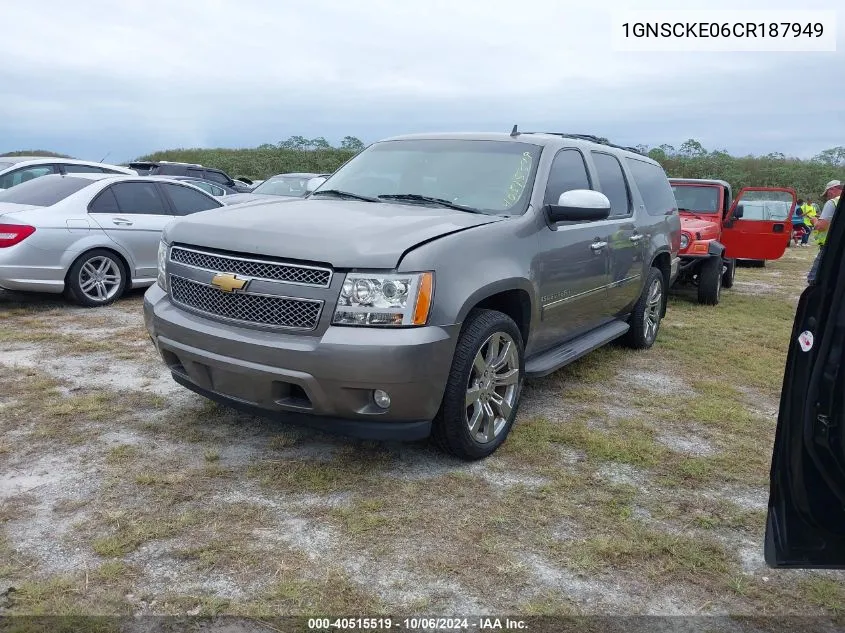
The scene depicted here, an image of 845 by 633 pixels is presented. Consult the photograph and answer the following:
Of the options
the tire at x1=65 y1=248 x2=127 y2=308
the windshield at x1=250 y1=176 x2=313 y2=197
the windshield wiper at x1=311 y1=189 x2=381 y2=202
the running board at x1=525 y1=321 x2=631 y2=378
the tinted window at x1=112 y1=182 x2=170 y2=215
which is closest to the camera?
the running board at x1=525 y1=321 x2=631 y2=378

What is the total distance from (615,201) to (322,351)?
332 centimetres

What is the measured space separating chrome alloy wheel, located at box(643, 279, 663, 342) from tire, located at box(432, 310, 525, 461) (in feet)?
9.63

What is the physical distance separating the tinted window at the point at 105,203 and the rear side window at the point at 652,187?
18.4 ft

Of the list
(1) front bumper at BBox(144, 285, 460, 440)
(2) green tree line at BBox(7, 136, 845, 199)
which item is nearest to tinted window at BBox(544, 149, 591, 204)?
(1) front bumper at BBox(144, 285, 460, 440)

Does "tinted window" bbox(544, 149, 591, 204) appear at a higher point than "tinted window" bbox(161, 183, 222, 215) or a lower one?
higher

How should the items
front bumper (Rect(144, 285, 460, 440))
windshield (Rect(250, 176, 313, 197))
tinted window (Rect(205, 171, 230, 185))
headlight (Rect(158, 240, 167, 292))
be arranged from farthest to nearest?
tinted window (Rect(205, 171, 230, 185))
windshield (Rect(250, 176, 313, 197))
headlight (Rect(158, 240, 167, 292))
front bumper (Rect(144, 285, 460, 440))

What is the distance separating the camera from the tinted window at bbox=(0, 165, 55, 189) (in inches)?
434

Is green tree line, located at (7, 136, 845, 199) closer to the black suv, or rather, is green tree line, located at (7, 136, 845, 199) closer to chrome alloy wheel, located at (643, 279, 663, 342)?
the black suv

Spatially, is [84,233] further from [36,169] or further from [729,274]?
[729,274]

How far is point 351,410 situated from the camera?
3346mm

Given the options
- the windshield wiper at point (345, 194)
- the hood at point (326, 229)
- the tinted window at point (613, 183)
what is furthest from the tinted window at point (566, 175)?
the windshield wiper at point (345, 194)

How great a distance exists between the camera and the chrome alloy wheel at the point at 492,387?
3.75 metres

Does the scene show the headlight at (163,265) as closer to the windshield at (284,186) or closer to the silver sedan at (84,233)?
the silver sedan at (84,233)

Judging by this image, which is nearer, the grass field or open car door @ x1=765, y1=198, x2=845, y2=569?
open car door @ x1=765, y1=198, x2=845, y2=569
